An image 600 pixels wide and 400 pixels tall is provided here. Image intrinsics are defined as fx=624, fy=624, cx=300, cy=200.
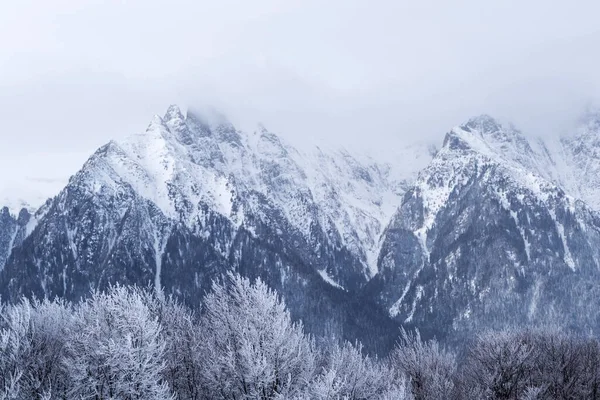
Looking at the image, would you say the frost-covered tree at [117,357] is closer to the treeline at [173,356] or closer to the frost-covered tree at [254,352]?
the treeline at [173,356]

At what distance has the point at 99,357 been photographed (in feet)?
141

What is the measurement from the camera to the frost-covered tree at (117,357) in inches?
1571

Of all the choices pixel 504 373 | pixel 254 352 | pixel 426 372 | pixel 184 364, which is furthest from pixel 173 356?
pixel 504 373

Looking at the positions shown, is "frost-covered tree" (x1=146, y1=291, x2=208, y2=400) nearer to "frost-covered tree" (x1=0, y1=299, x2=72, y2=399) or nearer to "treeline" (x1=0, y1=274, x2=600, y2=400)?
"treeline" (x1=0, y1=274, x2=600, y2=400)

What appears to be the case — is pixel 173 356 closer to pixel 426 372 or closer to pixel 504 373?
pixel 426 372

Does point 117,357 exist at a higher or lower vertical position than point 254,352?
higher

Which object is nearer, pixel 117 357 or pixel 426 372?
pixel 117 357

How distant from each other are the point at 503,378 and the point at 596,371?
12.0 meters

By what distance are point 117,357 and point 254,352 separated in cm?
911

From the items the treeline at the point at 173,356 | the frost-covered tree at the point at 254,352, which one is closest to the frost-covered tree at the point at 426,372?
the treeline at the point at 173,356

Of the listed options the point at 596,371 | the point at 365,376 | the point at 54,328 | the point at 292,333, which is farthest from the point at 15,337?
the point at 596,371

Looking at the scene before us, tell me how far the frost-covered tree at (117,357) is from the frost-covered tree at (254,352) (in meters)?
4.69

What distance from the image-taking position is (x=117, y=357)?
40.9 meters

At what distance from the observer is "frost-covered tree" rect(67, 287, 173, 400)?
131 feet
